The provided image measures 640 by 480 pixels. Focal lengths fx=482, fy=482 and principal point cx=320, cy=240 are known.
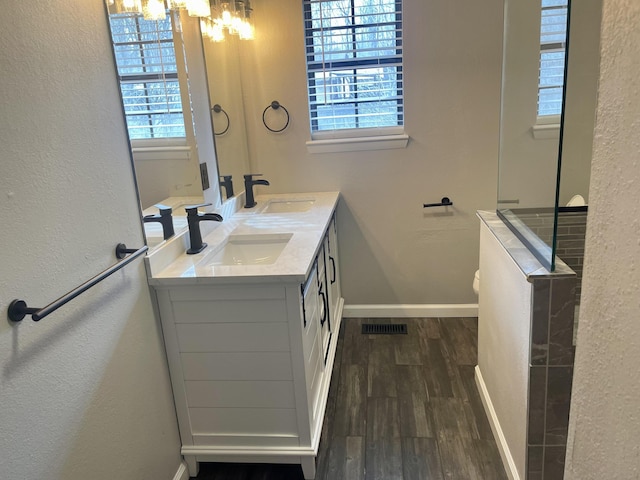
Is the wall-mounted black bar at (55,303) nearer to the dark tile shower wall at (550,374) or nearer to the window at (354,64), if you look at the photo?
the dark tile shower wall at (550,374)

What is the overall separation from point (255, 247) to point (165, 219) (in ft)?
1.66

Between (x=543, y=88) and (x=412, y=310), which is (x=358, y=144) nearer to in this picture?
(x=412, y=310)

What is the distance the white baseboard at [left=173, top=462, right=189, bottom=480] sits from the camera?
193cm

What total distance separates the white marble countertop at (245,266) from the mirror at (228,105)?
Answer: 0.29 metres

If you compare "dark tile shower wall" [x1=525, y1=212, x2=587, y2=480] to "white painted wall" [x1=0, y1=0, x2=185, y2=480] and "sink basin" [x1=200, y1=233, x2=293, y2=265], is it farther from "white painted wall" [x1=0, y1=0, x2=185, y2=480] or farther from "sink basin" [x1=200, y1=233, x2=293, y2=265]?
"white painted wall" [x1=0, y1=0, x2=185, y2=480]

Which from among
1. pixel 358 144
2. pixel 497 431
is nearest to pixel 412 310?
pixel 358 144

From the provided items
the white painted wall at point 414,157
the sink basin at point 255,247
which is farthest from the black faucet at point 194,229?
the white painted wall at point 414,157

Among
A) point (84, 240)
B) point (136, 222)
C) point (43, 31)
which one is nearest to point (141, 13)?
point (43, 31)

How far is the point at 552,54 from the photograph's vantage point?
1.71m

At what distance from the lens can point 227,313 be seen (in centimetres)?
181

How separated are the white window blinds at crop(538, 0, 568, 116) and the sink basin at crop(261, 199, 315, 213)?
1.48 m

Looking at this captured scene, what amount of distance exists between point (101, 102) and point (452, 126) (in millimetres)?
2156

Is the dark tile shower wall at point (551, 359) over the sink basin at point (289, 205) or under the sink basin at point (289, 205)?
under

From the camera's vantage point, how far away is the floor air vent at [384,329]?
3.17 meters
